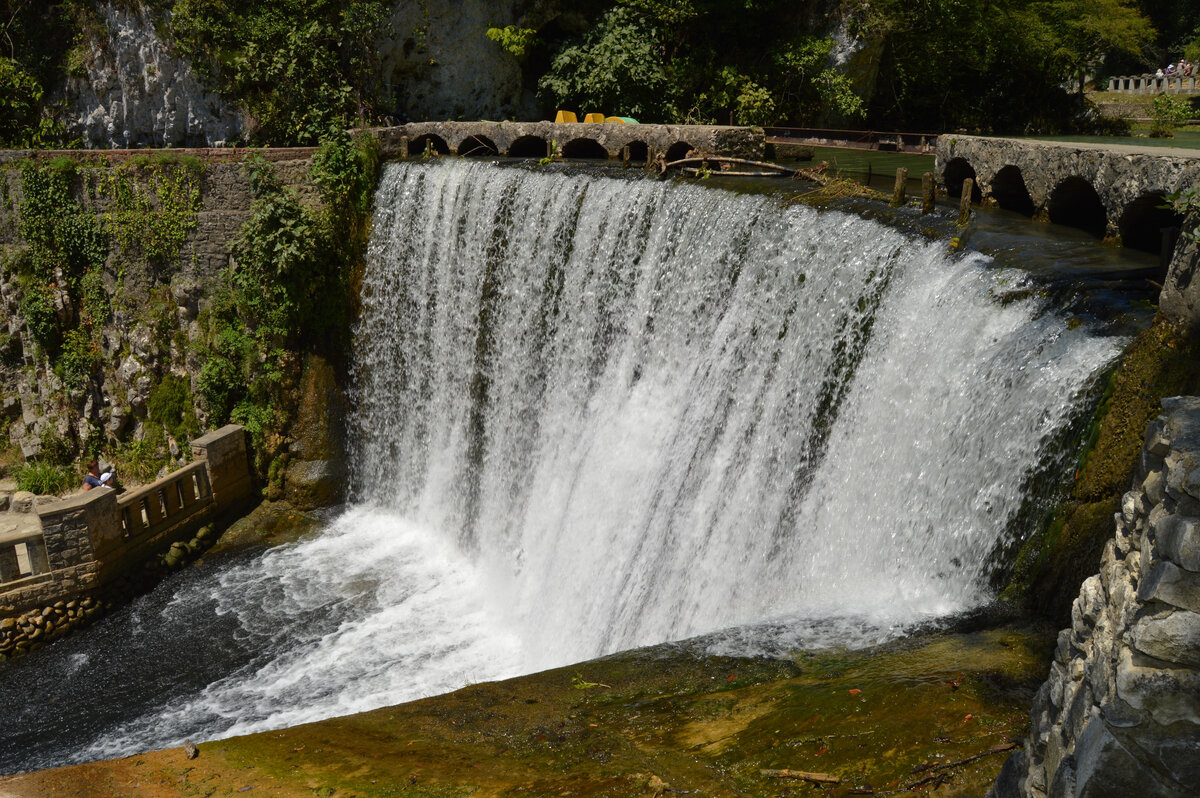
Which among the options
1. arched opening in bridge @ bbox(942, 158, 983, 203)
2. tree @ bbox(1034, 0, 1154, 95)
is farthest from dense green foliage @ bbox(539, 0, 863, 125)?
arched opening in bridge @ bbox(942, 158, 983, 203)

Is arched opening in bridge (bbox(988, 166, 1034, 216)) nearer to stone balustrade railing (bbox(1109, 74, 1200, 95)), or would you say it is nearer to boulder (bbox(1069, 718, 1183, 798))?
boulder (bbox(1069, 718, 1183, 798))

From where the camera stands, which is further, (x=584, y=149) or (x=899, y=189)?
(x=584, y=149)

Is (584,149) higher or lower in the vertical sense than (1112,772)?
higher

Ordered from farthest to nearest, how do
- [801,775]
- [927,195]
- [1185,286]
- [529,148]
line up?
[529,148], [927,195], [1185,286], [801,775]

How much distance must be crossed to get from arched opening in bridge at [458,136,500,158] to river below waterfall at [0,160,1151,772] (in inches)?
102

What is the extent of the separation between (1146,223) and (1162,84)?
22117 millimetres

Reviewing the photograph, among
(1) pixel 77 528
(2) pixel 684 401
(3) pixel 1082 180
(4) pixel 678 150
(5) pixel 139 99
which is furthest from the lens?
(5) pixel 139 99

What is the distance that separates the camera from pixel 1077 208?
449 inches

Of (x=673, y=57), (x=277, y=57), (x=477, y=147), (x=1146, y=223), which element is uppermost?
(x=673, y=57)

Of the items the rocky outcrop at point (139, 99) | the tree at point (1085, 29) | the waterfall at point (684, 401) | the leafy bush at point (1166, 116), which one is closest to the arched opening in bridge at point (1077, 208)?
the waterfall at point (684, 401)

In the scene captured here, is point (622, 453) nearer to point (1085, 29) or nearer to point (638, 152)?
point (638, 152)

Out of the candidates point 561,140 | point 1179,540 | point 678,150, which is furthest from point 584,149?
point 1179,540

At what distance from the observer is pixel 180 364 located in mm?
17266

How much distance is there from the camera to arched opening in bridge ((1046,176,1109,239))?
11.3m
